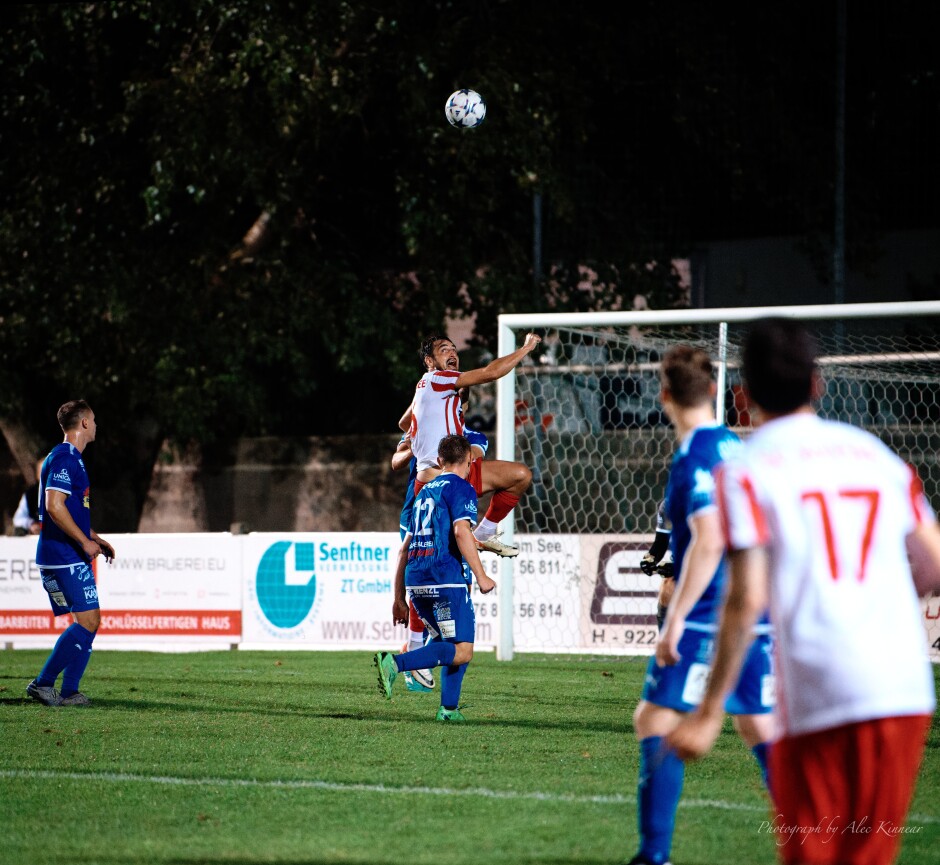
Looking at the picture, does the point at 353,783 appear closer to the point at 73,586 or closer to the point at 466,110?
the point at 73,586

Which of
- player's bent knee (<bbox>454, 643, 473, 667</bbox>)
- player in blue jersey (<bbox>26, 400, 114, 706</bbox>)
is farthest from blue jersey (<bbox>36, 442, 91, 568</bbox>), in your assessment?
player's bent knee (<bbox>454, 643, 473, 667</bbox>)

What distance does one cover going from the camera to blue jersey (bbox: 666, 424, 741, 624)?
15.9 ft

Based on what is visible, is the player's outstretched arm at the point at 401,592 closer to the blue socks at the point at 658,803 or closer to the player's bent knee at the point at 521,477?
the player's bent knee at the point at 521,477

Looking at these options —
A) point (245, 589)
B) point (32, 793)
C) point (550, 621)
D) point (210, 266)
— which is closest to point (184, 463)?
point (210, 266)

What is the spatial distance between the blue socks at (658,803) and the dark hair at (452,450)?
5.01 meters

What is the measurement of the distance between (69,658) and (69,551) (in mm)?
794

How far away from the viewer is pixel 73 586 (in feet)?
35.0

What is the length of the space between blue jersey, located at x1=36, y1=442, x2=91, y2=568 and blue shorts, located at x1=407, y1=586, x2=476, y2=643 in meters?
2.73

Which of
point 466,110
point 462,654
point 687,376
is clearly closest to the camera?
point 687,376

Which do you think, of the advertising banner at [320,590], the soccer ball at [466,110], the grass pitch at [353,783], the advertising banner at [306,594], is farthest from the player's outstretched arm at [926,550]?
the advertising banner at [320,590]

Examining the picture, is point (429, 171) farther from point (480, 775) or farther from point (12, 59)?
point (480, 775)

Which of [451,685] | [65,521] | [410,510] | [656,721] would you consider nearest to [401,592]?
[410,510]

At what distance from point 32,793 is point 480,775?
2191 mm

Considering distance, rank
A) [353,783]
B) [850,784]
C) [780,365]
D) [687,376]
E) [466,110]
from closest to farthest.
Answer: [850,784] < [780,365] < [687,376] < [353,783] < [466,110]
